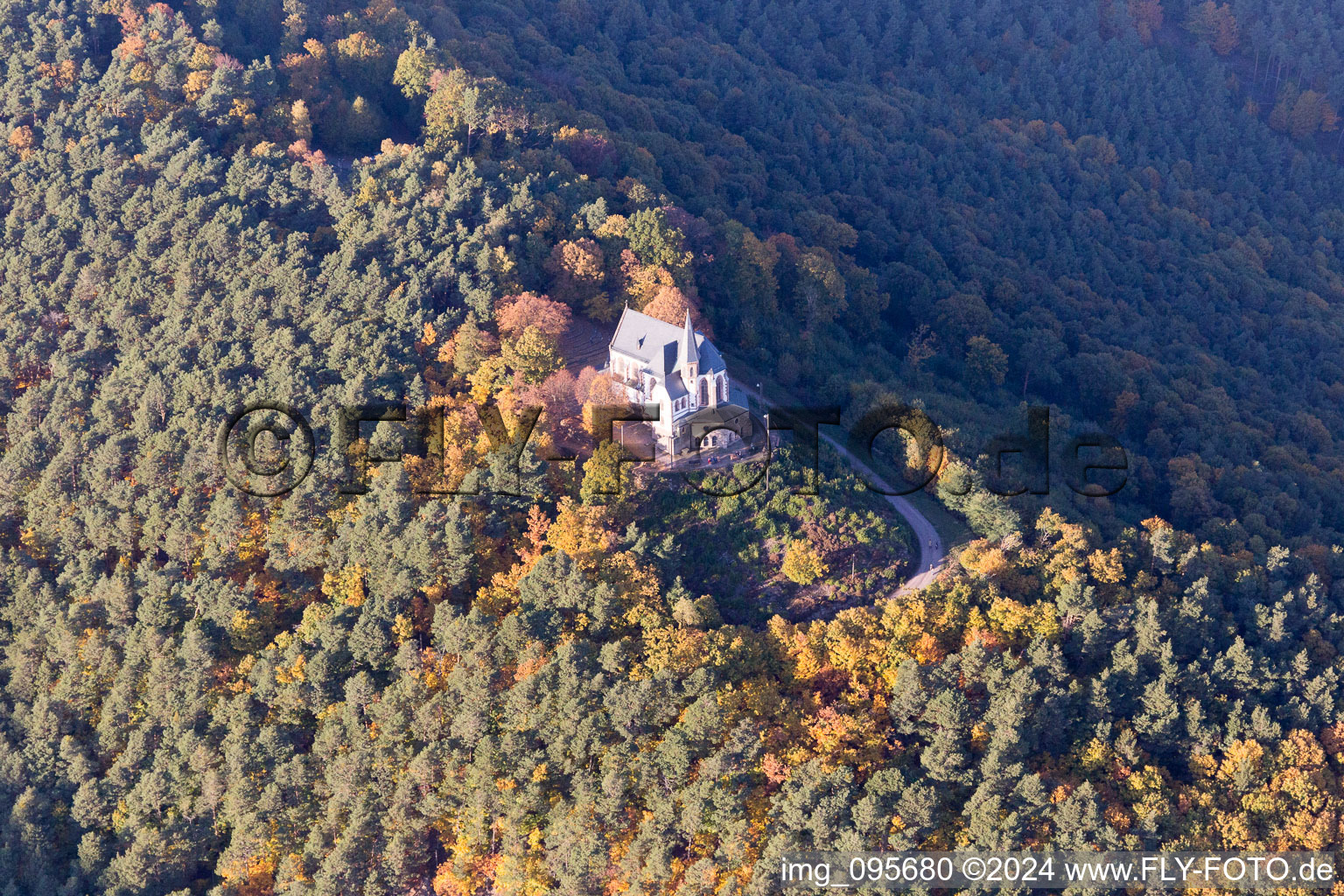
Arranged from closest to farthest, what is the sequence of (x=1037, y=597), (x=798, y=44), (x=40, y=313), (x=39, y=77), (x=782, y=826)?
1. (x=782, y=826)
2. (x=1037, y=597)
3. (x=40, y=313)
4. (x=39, y=77)
5. (x=798, y=44)

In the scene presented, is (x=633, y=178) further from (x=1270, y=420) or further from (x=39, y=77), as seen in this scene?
(x=1270, y=420)

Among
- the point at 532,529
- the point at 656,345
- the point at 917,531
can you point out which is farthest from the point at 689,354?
the point at 917,531

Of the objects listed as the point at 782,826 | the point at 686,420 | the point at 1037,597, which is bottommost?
the point at 782,826

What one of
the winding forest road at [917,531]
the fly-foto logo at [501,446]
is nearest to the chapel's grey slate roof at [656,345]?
the fly-foto logo at [501,446]

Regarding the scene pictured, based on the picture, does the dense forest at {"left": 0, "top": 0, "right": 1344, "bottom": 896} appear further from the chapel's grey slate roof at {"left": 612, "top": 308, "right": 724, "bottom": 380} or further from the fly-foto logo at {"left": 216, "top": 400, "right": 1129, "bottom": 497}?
the chapel's grey slate roof at {"left": 612, "top": 308, "right": 724, "bottom": 380}

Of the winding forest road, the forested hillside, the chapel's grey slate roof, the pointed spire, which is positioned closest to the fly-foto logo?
the winding forest road

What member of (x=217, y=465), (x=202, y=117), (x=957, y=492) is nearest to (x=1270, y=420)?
(x=957, y=492)
